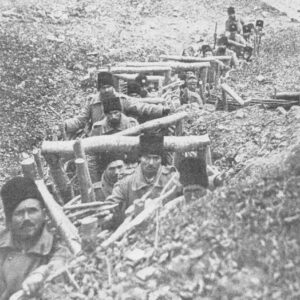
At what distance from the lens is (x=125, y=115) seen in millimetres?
8953

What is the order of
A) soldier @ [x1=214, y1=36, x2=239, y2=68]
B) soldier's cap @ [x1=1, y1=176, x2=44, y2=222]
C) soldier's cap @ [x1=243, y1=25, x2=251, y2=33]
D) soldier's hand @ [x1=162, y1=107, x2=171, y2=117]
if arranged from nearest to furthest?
soldier's cap @ [x1=1, y1=176, x2=44, y2=222]
soldier's hand @ [x1=162, y1=107, x2=171, y2=117]
soldier @ [x1=214, y1=36, x2=239, y2=68]
soldier's cap @ [x1=243, y1=25, x2=251, y2=33]

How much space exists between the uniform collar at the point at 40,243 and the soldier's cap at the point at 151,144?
2.03 m

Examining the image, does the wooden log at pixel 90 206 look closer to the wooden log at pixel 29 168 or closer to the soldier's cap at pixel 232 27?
the wooden log at pixel 29 168

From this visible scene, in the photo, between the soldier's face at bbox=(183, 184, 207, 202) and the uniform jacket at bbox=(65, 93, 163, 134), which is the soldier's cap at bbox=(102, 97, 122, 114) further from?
the soldier's face at bbox=(183, 184, 207, 202)

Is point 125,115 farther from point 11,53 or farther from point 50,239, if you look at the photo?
point 11,53

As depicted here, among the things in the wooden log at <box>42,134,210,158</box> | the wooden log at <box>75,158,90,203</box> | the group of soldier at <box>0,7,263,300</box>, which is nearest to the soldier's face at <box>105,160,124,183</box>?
the group of soldier at <box>0,7,263,300</box>

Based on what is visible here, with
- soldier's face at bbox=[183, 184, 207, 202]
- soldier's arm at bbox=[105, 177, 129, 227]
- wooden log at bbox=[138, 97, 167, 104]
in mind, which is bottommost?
soldier's arm at bbox=[105, 177, 129, 227]

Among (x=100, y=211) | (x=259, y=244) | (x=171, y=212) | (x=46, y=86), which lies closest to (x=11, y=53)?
(x=46, y=86)

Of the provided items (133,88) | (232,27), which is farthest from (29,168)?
(232,27)

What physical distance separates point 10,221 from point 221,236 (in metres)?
2.20

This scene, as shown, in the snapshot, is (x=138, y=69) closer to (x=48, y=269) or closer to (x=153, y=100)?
(x=153, y=100)

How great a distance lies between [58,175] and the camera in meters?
6.89

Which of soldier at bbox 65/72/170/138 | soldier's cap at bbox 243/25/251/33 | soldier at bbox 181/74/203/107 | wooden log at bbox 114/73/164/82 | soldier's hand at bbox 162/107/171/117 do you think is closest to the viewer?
soldier's hand at bbox 162/107/171/117

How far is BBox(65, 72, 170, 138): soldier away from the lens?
29.7 feet
